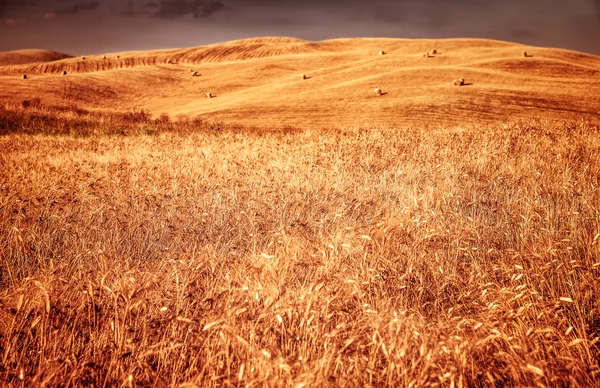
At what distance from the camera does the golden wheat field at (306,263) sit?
6.19 ft

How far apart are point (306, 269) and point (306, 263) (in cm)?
15

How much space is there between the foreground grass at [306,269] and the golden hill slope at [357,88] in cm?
1284

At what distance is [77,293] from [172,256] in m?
1.04

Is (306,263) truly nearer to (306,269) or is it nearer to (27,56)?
(306,269)

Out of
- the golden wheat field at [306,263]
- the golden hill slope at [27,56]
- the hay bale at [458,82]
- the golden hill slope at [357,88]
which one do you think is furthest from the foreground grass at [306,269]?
the golden hill slope at [27,56]

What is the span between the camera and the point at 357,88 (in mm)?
24969

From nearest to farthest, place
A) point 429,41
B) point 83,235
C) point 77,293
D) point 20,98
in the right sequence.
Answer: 1. point 77,293
2. point 83,235
3. point 20,98
4. point 429,41

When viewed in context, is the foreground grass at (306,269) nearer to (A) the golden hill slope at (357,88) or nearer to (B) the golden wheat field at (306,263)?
(B) the golden wheat field at (306,263)

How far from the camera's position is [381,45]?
48.8m

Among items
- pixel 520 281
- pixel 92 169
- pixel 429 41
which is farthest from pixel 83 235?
pixel 429 41

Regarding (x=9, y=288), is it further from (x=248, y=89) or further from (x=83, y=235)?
(x=248, y=89)

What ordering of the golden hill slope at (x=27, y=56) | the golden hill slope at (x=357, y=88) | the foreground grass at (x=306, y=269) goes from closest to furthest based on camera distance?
the foreground grass at (x=306, y=269)
the golden hill slope at (x=357, y=88)
the golden hill slope at (x=27, y=56)

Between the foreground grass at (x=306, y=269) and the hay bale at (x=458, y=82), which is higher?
the hay bale at (x=458, y=82)

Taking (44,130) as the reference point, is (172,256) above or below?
below
